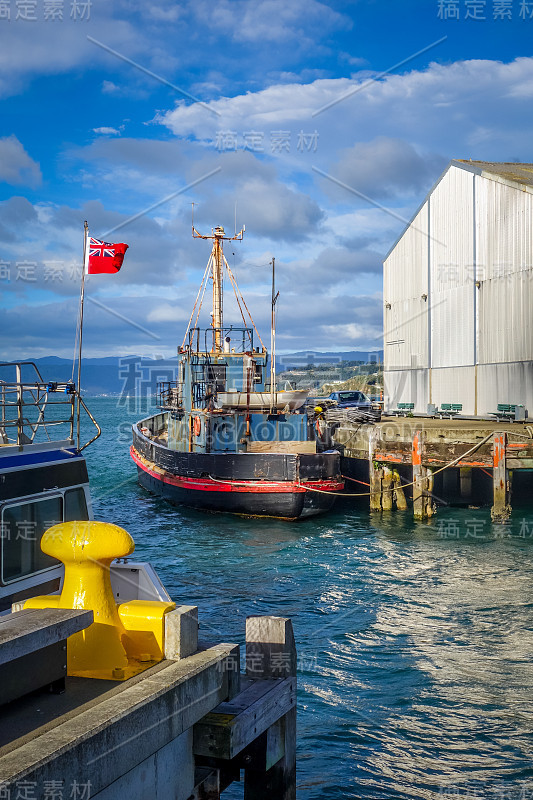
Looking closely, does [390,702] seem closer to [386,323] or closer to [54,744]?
[54,744]

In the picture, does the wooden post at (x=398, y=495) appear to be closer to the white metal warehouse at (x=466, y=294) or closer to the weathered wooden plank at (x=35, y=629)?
the white metal warehouse at (x=466, y=294)

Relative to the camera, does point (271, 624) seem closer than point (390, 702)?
Yes

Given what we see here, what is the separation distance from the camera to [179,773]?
4.70 metres

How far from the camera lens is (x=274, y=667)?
5.86 metres

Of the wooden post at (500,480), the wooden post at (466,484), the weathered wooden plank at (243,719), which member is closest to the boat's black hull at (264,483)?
the wooden post at (500,480)

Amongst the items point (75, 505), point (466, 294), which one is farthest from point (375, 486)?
point (75, 505)

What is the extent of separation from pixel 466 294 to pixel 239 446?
1429 cm

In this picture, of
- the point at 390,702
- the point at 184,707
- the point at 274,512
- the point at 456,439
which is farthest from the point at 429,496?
the point at 184,707

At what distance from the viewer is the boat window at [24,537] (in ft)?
22.8

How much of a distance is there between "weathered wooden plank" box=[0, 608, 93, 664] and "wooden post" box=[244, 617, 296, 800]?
6.18 feet

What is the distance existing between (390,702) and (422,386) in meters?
27.9

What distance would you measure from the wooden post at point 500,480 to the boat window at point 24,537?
16.5 metres

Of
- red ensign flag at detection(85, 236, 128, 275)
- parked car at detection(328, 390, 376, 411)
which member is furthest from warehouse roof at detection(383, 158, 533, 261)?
red ensign flag at detection(85, 236, 128, 275)

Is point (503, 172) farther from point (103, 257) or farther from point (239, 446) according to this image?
point (103, 257)
